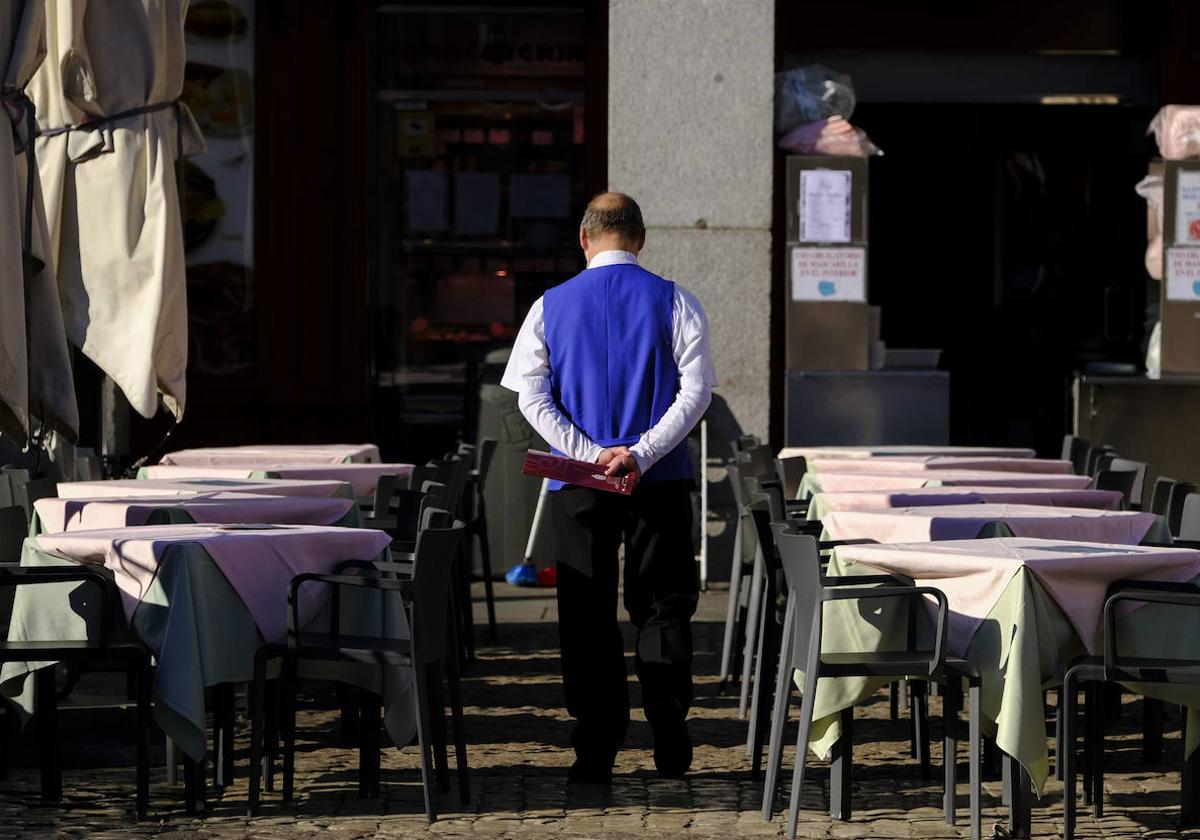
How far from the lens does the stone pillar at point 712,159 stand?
11773 millimetres

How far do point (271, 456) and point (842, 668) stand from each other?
5034 millimetres

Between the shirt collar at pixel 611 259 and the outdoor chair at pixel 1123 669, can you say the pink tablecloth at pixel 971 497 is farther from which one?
the outdoor chair at pixel 1123 669

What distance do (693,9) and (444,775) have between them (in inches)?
254

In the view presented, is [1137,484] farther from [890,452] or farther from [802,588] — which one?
[802,588]

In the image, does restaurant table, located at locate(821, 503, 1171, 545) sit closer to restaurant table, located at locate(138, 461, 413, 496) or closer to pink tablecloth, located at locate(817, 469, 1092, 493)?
pink tablecloth, located at locate(817, 469, 1092, 493)

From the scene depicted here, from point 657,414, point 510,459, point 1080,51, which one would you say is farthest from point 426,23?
point 657,414

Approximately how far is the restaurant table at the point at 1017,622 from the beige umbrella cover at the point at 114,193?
3.42 meters

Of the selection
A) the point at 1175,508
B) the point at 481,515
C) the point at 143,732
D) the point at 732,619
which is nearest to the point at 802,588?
the point at 143,732

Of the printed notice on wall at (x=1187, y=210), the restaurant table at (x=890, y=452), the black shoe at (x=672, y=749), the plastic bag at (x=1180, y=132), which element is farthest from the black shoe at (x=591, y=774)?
the plastic bag at (x=1180, y=132)

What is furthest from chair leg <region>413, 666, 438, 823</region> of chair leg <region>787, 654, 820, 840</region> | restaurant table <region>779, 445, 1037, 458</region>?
restaurant table <region>779, 445, 1037, 458</region>

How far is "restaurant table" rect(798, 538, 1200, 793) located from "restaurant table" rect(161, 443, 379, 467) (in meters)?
4.49

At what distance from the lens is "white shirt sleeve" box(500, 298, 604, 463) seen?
645 centimetres

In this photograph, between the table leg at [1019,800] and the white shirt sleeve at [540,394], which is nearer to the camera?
the table leg at [1019,800]

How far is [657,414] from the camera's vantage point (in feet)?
21.4
